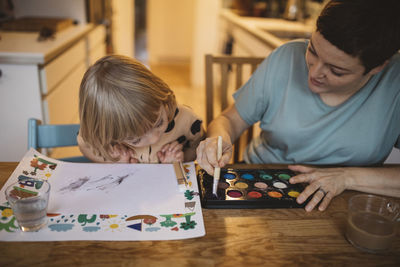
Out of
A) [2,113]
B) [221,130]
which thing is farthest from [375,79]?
[2,113]

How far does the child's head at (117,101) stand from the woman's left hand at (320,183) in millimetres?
399

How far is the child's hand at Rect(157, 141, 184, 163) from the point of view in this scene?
102cm

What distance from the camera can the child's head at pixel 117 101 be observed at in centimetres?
79

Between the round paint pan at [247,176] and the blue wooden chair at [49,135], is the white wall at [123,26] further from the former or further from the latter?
the round paint pan at [247,176]

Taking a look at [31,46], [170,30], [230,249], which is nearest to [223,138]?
[230,249]

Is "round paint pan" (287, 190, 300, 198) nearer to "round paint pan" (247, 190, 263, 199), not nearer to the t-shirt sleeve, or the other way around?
"round paint pan" (247, 190, 263, 199)

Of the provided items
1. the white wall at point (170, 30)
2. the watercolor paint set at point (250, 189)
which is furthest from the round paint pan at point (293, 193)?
Result: the white wall at point (170, 30)

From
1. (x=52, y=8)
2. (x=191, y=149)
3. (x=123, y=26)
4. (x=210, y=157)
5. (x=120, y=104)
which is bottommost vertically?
(x=191, y=149)

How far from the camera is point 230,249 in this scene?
0.61 meters

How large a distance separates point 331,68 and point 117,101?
0.54 metres

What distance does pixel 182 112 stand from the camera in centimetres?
114

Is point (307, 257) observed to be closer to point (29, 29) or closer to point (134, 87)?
point (134, 87)

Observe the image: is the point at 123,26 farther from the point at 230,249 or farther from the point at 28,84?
the point at 230,249

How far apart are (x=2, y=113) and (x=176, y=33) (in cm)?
428
